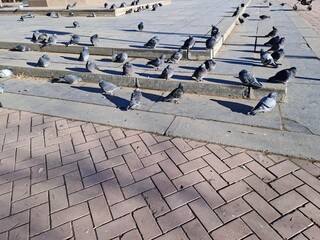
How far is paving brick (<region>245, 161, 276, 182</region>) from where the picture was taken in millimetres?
2557

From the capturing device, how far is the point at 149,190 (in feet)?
8.17

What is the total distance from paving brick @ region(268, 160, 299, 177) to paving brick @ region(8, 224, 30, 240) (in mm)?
2343

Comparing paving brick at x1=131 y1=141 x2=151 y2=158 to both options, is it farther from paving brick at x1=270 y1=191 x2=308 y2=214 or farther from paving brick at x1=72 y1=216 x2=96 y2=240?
paving brick at x1=270 y1=191 x2=308 y2=214

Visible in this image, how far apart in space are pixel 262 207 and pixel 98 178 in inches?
63.1

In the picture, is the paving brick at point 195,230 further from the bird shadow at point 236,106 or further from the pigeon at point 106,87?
the pigeon at point 106,87

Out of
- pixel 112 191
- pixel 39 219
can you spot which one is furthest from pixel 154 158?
pixel 39 219

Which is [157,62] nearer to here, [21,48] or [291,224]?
[291,224]

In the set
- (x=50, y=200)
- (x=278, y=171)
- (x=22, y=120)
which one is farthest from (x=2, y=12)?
(x=278, y=171)

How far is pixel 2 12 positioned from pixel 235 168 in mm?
17468

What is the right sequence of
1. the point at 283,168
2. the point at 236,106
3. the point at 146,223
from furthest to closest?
1. the point at 236,106
2. the point at 283,168
3. the point at 146,223

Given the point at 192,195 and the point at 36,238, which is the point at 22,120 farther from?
the point at 192,195

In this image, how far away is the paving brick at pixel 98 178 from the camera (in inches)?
103

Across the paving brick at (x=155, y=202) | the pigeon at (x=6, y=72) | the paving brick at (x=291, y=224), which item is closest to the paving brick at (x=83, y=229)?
the paving brick at (x=155, y=202)

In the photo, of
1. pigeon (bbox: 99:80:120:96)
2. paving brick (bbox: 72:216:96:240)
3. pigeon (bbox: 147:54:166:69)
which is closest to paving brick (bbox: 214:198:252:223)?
paving brick (bbox: 72:216:96:240)
